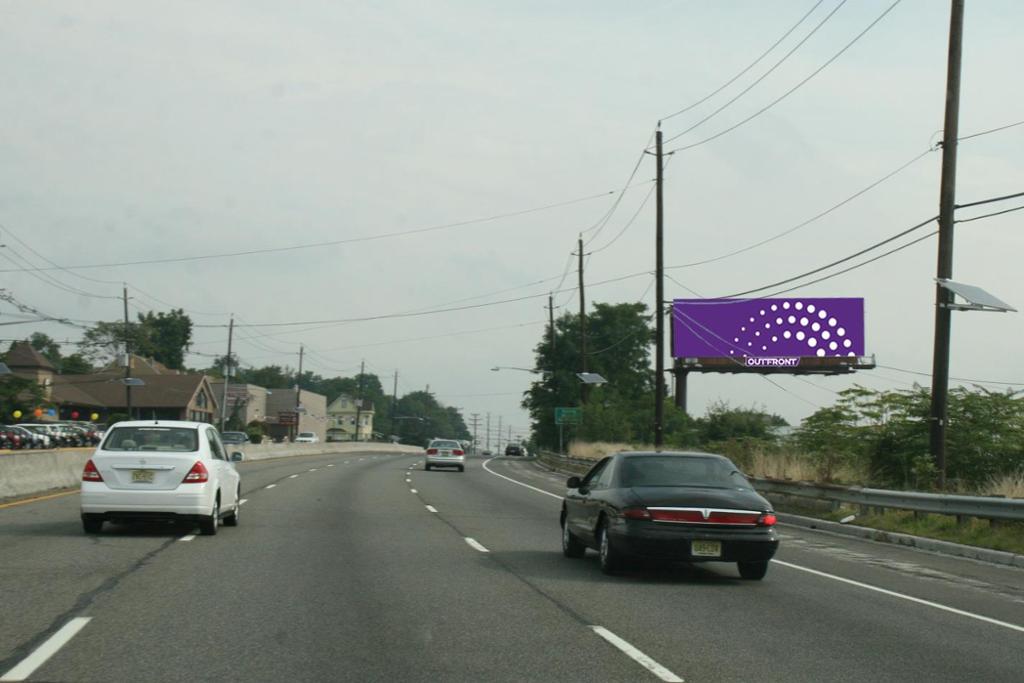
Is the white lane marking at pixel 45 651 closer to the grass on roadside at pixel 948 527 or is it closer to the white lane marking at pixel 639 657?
the white lane marking at pixel 639 657

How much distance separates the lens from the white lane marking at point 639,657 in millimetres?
8039

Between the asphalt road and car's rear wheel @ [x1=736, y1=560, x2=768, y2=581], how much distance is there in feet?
0.66

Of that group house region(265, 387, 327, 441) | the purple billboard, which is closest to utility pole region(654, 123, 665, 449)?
the purple billboard

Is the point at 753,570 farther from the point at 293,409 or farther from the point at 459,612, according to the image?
the point at 293,409

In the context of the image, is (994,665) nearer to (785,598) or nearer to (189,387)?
(785,598)

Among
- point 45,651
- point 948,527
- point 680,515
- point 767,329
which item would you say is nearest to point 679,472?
point 680,515

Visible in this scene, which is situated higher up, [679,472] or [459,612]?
[679,472]

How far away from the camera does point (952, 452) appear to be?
27.1 m

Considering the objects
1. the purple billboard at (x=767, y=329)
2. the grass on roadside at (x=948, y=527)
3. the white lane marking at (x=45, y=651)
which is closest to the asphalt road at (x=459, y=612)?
the white lane marking at (x=45, y=651)

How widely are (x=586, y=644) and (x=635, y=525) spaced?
392cm

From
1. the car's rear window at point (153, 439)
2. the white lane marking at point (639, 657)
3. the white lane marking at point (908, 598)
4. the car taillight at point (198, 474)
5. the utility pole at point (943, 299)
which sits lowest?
the white lane marking at point (908, 598)

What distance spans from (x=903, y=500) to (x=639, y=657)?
14515mm

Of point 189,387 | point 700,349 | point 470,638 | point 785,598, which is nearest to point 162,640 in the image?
point 470,638

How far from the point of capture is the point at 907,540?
20.4m
